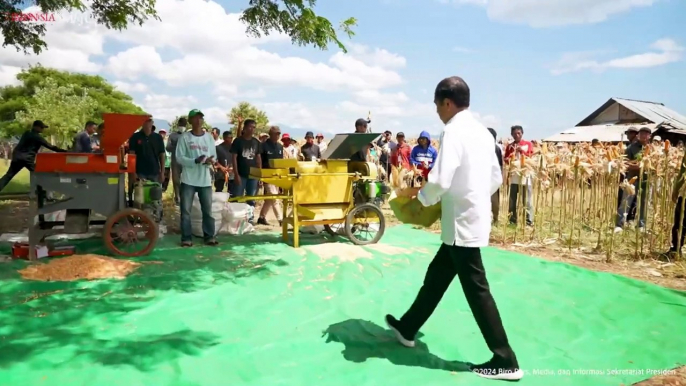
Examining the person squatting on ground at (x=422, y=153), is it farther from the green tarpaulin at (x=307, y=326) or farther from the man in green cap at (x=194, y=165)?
the man in green cap at (x=194, y=165)

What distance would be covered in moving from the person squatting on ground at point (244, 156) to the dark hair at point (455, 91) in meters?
5.38

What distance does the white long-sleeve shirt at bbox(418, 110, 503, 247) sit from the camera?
3.05m

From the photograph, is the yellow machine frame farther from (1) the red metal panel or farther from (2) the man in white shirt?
(2) the man in white shirt

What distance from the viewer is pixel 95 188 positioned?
233 inches

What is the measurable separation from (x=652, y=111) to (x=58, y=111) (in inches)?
1736

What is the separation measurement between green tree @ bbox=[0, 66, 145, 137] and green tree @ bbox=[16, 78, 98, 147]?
5.26 feet

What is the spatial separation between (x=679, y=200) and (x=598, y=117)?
29514 mm

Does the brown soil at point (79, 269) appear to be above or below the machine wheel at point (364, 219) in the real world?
below

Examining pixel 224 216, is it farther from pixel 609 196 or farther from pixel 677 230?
pixel 677 230

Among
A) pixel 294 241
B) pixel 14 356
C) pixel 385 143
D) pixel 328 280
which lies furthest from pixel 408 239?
pixel 385 143

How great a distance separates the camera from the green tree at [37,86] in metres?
45.7

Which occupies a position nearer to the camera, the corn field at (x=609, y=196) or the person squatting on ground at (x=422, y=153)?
the corn field at (x=609, y=196)

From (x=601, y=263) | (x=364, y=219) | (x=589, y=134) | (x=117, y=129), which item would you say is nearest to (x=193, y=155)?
(x=117, y=129)

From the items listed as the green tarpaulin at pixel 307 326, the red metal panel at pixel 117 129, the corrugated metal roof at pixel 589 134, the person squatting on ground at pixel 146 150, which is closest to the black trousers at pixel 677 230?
the green tarpaulin at pixel 307 326
